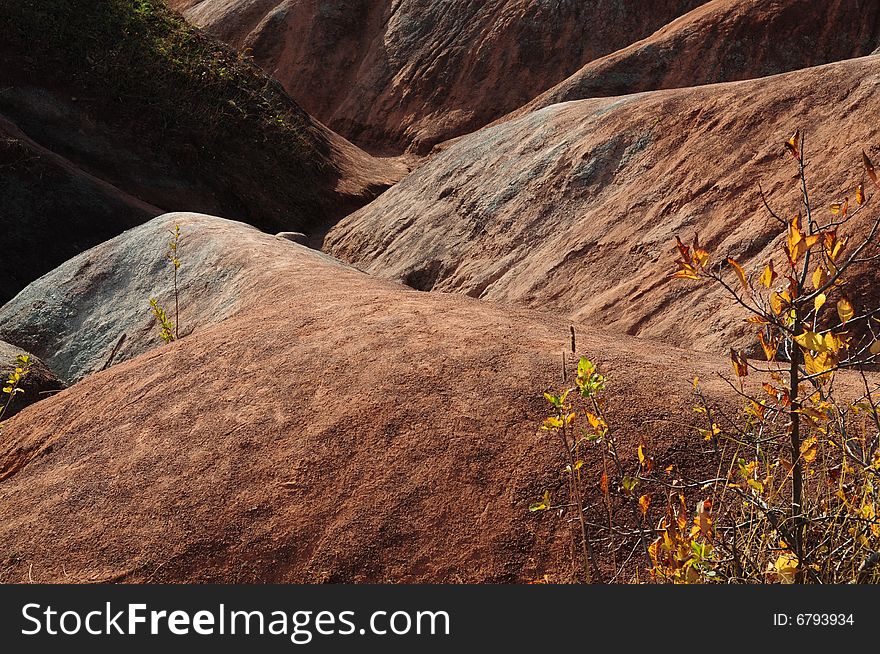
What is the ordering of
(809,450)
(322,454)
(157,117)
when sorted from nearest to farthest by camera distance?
(809,450)
(322,454)
(157,117)

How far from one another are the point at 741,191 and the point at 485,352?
506 cm

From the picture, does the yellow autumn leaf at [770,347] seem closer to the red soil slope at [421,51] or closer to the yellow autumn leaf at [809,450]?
the yellow autumn leaf at [809,450]

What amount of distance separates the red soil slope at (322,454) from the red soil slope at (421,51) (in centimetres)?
1707

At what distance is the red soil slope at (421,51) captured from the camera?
21438 millimetres

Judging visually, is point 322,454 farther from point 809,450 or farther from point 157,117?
point 157,117

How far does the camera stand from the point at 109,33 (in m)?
18.4

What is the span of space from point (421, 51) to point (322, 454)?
2091cm

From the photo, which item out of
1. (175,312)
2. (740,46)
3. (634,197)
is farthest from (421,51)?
(175,312)

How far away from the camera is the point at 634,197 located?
32.0 ft

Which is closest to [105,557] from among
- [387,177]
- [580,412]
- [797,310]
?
[580,412]

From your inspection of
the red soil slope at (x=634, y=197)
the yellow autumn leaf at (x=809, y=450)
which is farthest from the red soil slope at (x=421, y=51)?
the yellow autumn leaf at (x=809, y=450)

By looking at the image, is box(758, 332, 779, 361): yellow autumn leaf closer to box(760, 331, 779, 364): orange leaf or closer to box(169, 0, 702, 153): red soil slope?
box(760, 331, 779, 364): orange leaf

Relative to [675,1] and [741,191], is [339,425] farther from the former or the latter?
[675,1]

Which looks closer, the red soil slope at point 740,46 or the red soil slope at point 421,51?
the red soil slope at point 740,46
